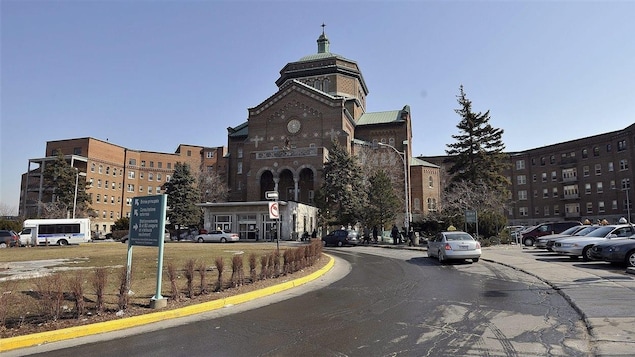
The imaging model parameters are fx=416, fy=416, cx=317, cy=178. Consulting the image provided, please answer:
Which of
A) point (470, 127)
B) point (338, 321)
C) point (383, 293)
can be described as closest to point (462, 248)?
point (383, 293)

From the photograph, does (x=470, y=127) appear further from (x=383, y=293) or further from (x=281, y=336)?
(x=281, y=336)

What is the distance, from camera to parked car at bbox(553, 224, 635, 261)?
1809 cm

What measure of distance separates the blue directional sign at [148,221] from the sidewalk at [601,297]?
8.18m

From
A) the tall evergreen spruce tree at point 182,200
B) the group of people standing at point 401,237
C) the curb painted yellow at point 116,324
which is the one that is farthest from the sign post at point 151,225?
the tall evergreen spruce tree at point 182,200

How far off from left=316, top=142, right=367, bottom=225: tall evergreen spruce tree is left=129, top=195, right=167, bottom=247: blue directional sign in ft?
120

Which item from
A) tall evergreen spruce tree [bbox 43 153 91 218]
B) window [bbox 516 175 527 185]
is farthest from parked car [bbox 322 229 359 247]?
window [bbox 516 175 527 185]

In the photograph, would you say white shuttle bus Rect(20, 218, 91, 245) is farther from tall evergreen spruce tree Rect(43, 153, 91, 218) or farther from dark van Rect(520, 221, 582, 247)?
dark van Rect(520, 221, 582, 247)

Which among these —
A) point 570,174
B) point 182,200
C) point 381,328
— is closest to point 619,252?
point 381,328

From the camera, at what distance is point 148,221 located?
9539 millimetres

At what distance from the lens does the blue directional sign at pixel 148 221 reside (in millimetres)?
9211

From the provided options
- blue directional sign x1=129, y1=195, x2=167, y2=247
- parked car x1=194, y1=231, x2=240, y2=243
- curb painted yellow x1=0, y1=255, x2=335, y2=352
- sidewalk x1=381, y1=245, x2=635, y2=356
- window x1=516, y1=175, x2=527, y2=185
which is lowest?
curb painted yellow x1=0, y1=255, x2=335, y2=352

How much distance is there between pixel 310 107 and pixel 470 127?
2390cm

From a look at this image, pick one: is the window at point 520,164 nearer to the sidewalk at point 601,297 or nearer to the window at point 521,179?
the window at point 521,179

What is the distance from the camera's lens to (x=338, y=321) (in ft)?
25.6
